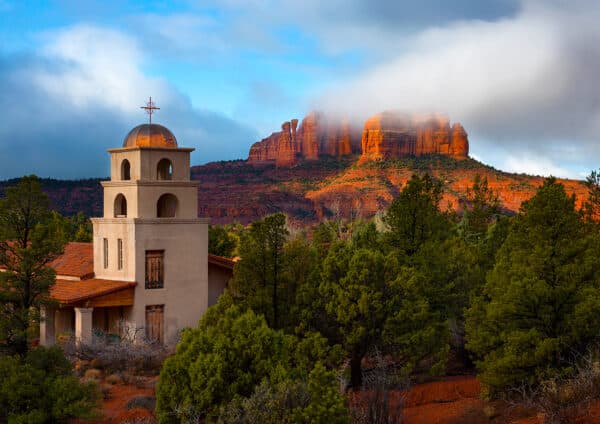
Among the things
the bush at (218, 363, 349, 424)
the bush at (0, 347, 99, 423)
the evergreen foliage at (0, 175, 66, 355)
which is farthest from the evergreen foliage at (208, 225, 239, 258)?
the bush at (218, 363, 349, 424)

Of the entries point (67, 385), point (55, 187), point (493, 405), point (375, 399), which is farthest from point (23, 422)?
point (55, 187)

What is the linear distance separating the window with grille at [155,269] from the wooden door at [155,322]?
2.64ft

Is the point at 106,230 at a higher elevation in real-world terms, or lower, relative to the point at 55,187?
lower

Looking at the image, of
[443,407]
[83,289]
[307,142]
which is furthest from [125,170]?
[307,142]

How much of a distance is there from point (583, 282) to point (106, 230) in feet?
57.4

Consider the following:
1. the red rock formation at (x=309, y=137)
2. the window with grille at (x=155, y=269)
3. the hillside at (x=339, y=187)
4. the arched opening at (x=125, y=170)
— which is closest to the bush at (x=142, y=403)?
the window with grille at (x=155, y=269)

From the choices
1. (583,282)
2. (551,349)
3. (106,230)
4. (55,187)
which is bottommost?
(551,349)

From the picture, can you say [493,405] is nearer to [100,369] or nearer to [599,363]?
[599,363]

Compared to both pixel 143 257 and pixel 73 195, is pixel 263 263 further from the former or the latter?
pixel 73 195

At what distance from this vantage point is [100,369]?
26.3 meters

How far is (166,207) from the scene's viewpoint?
105 ft

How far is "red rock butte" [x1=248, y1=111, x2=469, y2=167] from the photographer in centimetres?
12975

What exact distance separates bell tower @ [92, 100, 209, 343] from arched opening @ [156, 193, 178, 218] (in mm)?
603

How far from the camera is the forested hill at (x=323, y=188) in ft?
331
